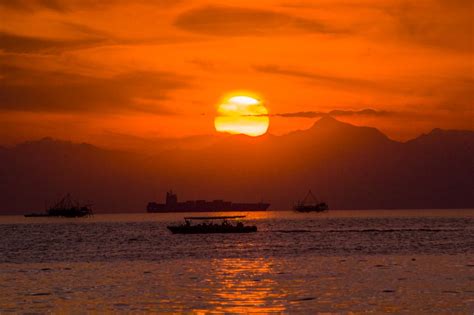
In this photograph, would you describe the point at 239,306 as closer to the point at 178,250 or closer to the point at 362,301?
the point at 362,301

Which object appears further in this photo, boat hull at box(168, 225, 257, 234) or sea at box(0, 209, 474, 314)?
boat hull at box(168, 225, 257, 234)

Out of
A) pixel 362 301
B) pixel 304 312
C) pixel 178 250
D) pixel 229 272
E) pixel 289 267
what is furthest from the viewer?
pixel 178 250

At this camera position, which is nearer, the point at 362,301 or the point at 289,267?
the point at 362,301

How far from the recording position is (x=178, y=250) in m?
133

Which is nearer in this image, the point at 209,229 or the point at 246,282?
the point at 246,282

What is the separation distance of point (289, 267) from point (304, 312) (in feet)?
127

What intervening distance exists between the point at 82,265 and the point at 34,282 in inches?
984

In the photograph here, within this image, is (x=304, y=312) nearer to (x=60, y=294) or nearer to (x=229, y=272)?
(x=60, y=294)

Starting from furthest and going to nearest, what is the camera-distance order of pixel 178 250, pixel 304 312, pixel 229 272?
1. pixel 178 250
2. pixel 229 272
3. pixel 304 312

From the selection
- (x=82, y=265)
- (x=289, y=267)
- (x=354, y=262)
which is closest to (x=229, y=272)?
(x=289, y=267)

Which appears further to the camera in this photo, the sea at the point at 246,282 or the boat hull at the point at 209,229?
the boat hull at the point at 209,229

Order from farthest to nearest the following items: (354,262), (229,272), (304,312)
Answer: (354,262) < (229,272) < (304,312)

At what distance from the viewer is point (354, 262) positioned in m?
98.1

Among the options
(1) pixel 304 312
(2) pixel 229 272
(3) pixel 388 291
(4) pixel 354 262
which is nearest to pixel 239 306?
(1) pixel 304 312
